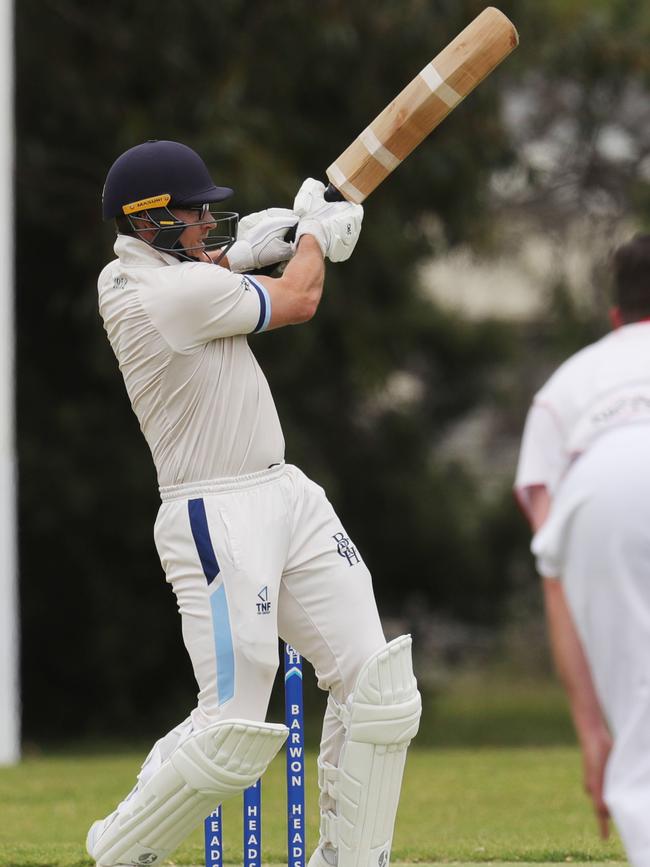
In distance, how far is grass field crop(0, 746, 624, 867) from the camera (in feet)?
18.0

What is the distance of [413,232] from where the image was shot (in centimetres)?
1313

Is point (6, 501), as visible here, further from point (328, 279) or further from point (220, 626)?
point (220, 626)

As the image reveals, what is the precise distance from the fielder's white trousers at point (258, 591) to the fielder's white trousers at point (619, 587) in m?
1.29

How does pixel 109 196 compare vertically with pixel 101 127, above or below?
below

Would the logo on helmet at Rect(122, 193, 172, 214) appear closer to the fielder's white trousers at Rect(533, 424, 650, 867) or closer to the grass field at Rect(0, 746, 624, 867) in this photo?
the fielder's white trousers at Rect(533, 424, 650, 867)

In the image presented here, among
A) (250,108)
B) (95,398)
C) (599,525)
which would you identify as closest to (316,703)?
(95,398)

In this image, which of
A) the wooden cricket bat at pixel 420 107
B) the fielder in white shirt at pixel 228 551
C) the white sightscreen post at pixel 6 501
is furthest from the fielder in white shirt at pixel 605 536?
the white sightscreen post at pixel 6 501

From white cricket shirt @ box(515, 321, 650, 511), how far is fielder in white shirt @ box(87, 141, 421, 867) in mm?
1241

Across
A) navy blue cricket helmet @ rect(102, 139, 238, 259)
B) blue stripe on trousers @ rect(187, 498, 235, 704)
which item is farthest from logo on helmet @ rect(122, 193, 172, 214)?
blue stripe on trousers @ rect(187, 498, 235, 704)

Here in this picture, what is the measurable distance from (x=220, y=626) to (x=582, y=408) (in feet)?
4.62

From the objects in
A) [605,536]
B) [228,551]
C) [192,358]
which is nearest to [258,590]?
[228,551]

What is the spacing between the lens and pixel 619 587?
2.91 metres

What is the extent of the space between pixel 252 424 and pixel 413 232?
907 centimetres

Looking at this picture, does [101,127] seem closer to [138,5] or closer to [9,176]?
[138,5]
